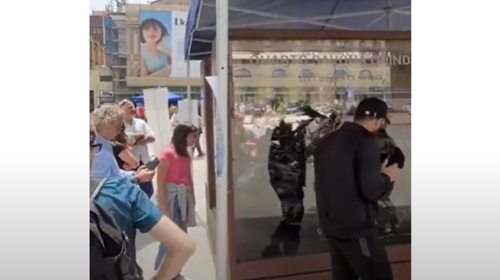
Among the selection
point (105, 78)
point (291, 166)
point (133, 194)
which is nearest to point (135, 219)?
point (133, 194)

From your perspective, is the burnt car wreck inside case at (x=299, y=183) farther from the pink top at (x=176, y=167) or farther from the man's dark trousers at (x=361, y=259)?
the pink top at (x=176, y=167)

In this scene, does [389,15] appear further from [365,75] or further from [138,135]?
[138,135]

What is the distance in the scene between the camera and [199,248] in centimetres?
178

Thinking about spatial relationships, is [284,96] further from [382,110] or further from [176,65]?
[176,65]

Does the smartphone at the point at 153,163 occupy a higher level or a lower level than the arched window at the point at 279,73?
lower

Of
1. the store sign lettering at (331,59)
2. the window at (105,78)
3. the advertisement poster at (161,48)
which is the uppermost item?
the store sign lettering at (331,59)

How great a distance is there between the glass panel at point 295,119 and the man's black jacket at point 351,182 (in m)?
0.22

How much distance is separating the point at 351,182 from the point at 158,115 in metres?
0.89

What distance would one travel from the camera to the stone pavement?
68.2 inches

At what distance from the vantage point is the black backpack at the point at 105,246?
1561 millimetres

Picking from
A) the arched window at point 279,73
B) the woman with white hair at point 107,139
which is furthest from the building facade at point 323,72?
the woman with white hair at point 107,139

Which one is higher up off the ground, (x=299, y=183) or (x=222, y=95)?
(x=222, y=95)
